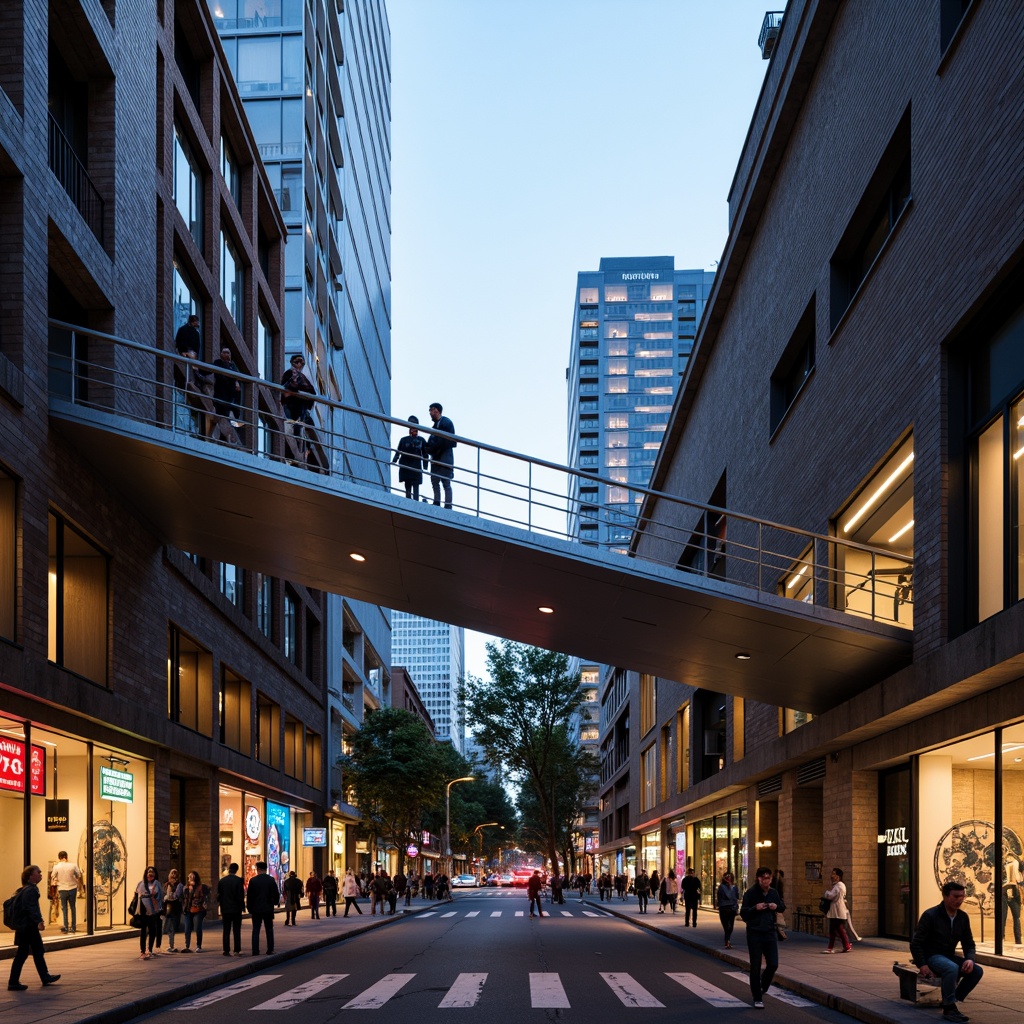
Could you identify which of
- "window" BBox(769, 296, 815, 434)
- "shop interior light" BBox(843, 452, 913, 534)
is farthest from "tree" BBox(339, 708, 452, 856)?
"shop interior light" BBox(843, 452, 913, 534)

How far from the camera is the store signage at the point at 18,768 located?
716 inches

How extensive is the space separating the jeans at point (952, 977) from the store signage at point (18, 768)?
42.7 ft

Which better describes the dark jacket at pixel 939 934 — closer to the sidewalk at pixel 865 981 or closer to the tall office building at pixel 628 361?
the sidewalk at pixel 865 981

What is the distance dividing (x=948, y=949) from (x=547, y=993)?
5172 mm

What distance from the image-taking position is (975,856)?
60.0 feet

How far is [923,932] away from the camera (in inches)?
489

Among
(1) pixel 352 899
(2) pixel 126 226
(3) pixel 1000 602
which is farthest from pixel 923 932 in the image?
(1) pixel 352 899

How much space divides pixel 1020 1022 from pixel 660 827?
48053 millimetres

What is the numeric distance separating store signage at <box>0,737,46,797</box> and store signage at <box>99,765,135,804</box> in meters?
2.59

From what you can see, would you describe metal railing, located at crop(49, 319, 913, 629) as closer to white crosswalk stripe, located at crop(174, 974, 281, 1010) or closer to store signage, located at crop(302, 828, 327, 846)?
white crosswalk stripe, located at crop(174, 974, 281, 1010)

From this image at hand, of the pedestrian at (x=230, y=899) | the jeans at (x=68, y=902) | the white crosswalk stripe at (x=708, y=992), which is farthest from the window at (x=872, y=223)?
the jeans at (x=68, y=902)

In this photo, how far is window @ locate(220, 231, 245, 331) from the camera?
3662 centimetres

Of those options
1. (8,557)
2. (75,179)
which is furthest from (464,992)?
(75,179)

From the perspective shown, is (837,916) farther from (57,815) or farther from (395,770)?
(395,770)
